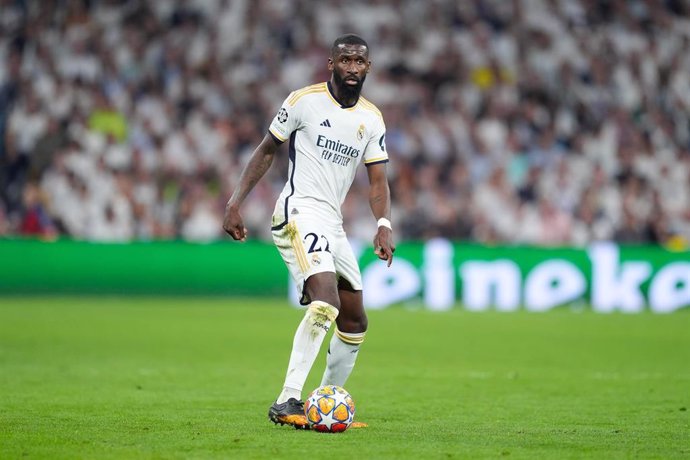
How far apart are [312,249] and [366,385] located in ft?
10.9

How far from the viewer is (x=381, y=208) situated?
854cm

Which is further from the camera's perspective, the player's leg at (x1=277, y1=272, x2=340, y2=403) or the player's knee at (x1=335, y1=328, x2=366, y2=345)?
the player's knee at (x1=335, y1=328, x2=366, y2=345)

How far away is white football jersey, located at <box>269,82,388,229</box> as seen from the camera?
845 centimetres

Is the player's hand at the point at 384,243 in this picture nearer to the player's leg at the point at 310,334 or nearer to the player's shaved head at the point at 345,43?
the player's leg at the point at 310,334

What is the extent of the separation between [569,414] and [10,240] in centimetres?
1464

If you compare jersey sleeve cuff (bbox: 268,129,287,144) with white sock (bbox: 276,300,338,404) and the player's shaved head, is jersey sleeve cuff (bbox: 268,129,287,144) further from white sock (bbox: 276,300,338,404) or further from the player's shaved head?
white sock (bbox: 276,300,338,404)

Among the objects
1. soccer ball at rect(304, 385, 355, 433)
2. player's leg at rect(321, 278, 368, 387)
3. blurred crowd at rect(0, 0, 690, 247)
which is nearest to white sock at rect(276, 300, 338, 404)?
soccer ball at rect(304, 385, 355, 433)

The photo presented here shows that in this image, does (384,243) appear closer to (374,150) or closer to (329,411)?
(374,150)

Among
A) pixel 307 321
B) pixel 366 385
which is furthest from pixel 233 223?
pixel 366 385

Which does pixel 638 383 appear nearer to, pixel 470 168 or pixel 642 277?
pixel 642 277

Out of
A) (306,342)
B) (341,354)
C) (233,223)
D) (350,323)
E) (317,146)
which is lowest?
(341,354)

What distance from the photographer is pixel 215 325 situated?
1817cm

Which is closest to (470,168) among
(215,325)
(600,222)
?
(600,222)

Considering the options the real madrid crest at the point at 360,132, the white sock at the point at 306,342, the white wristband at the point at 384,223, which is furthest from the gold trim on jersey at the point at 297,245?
the real madrid crest at the point at 360,132
